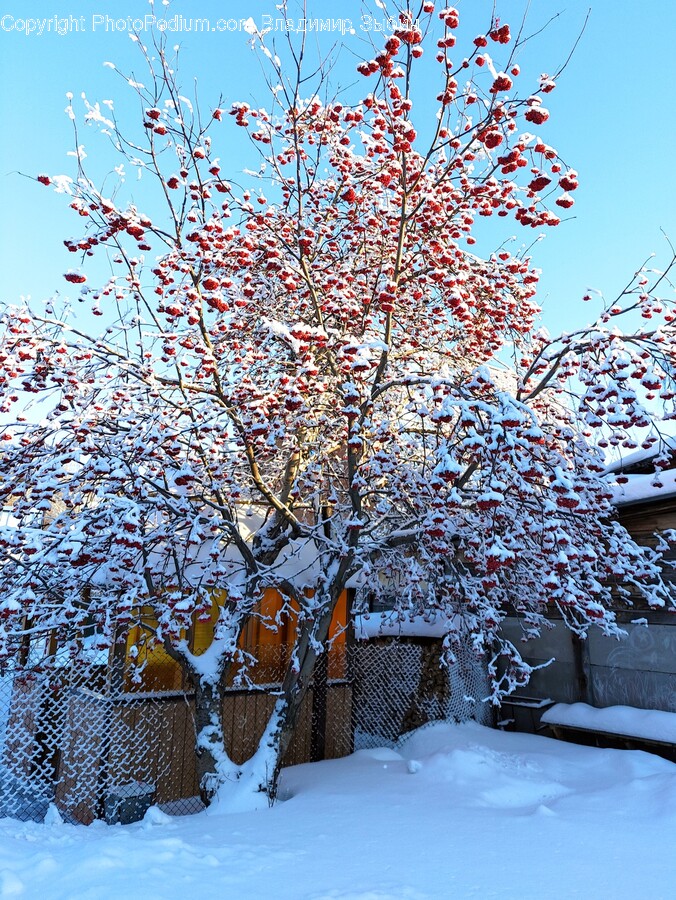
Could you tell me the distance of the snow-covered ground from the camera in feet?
12.4

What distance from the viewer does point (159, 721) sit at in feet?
23.1

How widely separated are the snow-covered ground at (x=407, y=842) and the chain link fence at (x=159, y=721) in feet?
2.71

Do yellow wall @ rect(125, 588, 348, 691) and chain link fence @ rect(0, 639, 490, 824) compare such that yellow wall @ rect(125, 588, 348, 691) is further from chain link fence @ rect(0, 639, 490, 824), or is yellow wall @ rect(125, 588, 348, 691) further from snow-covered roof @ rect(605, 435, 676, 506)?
snow-covered roof @ rect(605, 435, 676, 506)

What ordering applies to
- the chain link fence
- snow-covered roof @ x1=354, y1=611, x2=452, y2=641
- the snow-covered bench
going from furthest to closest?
snow-covered roof @ x1=354, y1=611, x2=452, y2=641, the snow-covered bench, the chain link fence

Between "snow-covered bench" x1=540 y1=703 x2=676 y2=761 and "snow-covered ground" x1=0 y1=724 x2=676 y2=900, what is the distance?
514 mm

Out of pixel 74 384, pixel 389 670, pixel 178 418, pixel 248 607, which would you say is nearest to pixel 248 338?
pixel 178 418

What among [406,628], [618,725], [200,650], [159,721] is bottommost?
[618,725]

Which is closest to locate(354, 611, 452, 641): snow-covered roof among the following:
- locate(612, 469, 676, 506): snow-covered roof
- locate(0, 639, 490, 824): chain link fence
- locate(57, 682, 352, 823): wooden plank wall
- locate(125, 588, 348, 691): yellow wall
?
locate(0, 639, 490, 824): chain link fence

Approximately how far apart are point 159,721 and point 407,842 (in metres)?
3.48

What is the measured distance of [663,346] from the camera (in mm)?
5715

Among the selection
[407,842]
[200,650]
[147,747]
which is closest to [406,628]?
[200,650]

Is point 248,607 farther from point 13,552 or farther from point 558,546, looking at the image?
point 558,546

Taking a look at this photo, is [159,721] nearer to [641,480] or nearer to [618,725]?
[618,725]

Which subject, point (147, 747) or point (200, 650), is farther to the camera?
point (200, 650)
